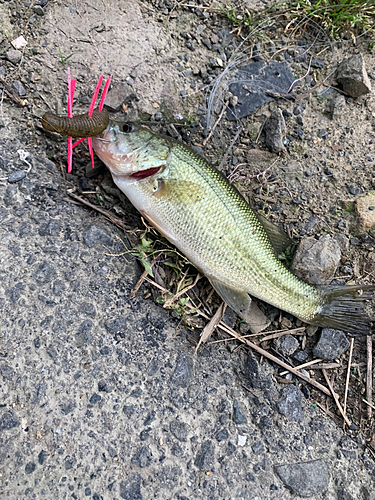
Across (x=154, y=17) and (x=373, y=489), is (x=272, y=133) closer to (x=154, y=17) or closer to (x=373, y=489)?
(x=154, y=17)

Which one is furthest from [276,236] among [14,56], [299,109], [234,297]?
[14,56]

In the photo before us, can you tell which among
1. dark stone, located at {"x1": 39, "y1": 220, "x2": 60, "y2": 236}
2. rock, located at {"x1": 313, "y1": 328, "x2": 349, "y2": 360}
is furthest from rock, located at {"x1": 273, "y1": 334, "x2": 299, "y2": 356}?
dark stone, located at {"x1": 39, "y1": 220, "x2": 60, "y2": 236}

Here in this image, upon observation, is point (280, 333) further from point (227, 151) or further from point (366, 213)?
point (227, 151)

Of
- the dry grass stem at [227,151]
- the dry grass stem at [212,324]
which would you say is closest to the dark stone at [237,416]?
the dry grass stem at [212,324]

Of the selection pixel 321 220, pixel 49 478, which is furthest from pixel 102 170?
pixel 49 478

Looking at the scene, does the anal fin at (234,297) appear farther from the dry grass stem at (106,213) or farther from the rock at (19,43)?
the rock at (19,43)
